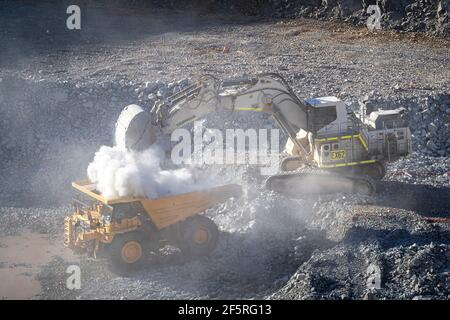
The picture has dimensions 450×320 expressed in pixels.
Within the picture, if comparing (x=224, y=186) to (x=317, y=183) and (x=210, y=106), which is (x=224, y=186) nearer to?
(x=210, y=106)

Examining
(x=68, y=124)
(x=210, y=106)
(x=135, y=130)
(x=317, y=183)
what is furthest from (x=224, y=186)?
(x=68, y=124)

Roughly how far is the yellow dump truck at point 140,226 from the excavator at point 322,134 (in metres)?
2.10

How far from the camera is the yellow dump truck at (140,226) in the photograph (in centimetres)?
1388

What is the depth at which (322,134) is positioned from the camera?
16484 millimetres

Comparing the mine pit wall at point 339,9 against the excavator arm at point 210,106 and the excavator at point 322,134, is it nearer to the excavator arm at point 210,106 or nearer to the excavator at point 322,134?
the excavator at point 322,134

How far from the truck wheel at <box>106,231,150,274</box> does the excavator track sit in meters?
4.03

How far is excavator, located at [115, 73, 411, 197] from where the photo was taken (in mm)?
15523

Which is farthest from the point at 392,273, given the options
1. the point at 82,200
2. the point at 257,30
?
the point at 257,30

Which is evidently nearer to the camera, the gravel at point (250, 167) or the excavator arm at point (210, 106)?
the gravel at point (250, 167)

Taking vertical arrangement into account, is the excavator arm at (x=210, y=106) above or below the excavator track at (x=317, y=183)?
above

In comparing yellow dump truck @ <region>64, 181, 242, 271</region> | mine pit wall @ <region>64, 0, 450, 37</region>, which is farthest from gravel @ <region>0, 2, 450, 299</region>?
mine pit wall @ <region>64, 0, 450, 37</region>

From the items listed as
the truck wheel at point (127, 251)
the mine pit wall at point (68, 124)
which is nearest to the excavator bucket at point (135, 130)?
the truck wheel at point (127, 251)

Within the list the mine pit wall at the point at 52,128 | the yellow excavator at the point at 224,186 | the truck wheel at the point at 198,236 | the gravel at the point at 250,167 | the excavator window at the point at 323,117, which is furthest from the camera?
the mine pit wall at the point at 52,128

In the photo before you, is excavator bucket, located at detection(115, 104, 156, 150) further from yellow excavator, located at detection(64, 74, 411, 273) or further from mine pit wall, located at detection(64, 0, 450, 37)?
mine pit wall, located at detection(64, 0, 450, 37)
